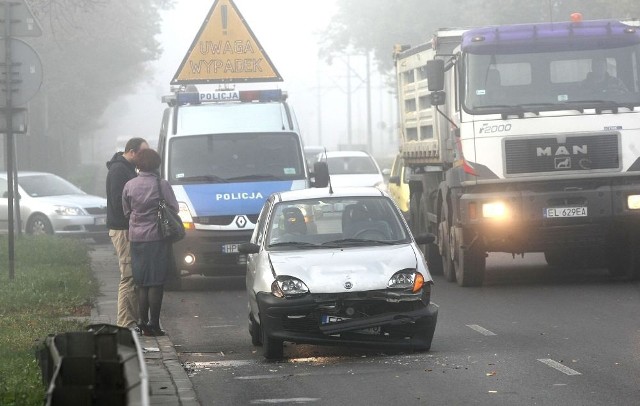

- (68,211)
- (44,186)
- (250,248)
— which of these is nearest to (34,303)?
(250,248)

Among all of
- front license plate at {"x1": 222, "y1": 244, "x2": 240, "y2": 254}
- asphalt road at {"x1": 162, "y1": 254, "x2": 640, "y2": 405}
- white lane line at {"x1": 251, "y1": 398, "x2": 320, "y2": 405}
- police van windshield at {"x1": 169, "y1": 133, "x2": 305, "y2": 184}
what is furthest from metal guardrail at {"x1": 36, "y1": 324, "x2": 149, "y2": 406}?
police van windshield at {"x1": 169, "y1": 133, "x2": 305, "y2": 184}

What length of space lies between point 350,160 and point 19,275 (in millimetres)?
15082

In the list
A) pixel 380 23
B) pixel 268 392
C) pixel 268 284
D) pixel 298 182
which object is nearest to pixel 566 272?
pixel 298 182

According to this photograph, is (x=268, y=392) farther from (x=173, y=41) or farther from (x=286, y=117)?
(x=173, y=41)

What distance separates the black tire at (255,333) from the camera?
12809 mm

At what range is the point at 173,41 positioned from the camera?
618 feet

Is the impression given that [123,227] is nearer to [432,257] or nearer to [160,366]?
[160,366]

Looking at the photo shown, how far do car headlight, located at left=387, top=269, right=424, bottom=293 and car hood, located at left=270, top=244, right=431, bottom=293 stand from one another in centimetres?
4

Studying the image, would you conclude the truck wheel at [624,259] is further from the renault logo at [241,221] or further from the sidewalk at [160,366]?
the sidewalk at [160,366]

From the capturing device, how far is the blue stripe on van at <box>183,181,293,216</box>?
62.1ft

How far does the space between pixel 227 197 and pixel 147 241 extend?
556 cm

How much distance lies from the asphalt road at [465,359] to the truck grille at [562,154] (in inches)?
56.6

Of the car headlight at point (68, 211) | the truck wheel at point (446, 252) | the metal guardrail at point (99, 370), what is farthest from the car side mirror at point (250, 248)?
the car headlight at point (68, 211)

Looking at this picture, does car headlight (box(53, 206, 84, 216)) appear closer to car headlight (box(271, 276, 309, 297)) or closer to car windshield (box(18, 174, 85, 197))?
car windshield (box(18, 174, 85, 197))
